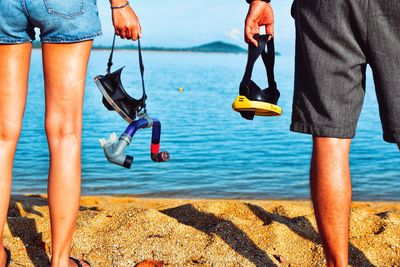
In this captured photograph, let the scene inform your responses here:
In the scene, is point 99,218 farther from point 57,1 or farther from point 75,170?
point 57,1

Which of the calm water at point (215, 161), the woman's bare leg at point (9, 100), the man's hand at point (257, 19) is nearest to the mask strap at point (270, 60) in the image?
the man's hand at point (257, 19)

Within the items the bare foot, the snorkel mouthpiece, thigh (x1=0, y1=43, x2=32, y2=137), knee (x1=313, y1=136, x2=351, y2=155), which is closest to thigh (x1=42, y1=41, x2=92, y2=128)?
thigh (x1=0, y1=43, x2=32, y2=137)

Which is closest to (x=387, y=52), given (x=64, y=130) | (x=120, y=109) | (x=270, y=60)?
(x=270, y=60)

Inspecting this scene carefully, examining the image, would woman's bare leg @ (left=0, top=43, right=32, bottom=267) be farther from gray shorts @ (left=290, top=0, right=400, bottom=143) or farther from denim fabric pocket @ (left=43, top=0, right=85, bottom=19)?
gray shorts @ (left=290, top=0, right=400, bottom=143)

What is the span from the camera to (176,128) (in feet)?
44.8

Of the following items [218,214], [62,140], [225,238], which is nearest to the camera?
[62,140]

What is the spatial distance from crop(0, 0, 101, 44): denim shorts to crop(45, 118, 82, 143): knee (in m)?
0.39

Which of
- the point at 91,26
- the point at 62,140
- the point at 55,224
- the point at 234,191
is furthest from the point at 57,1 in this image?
the point at 234,191

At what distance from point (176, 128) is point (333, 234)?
1068 centimetres

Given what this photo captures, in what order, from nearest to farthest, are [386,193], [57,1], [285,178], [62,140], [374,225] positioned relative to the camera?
[57,1] < [62,140] < [374,225] < [386,193] < [285,178]

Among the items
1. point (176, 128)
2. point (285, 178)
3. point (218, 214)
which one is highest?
point (218, 214)

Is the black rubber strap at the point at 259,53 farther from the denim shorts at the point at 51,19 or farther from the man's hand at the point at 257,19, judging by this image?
the denim shorts at the point at 51,19

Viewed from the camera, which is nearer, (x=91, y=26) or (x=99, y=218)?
(x=91, y=26)

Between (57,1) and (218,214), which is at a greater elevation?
(57,1)
